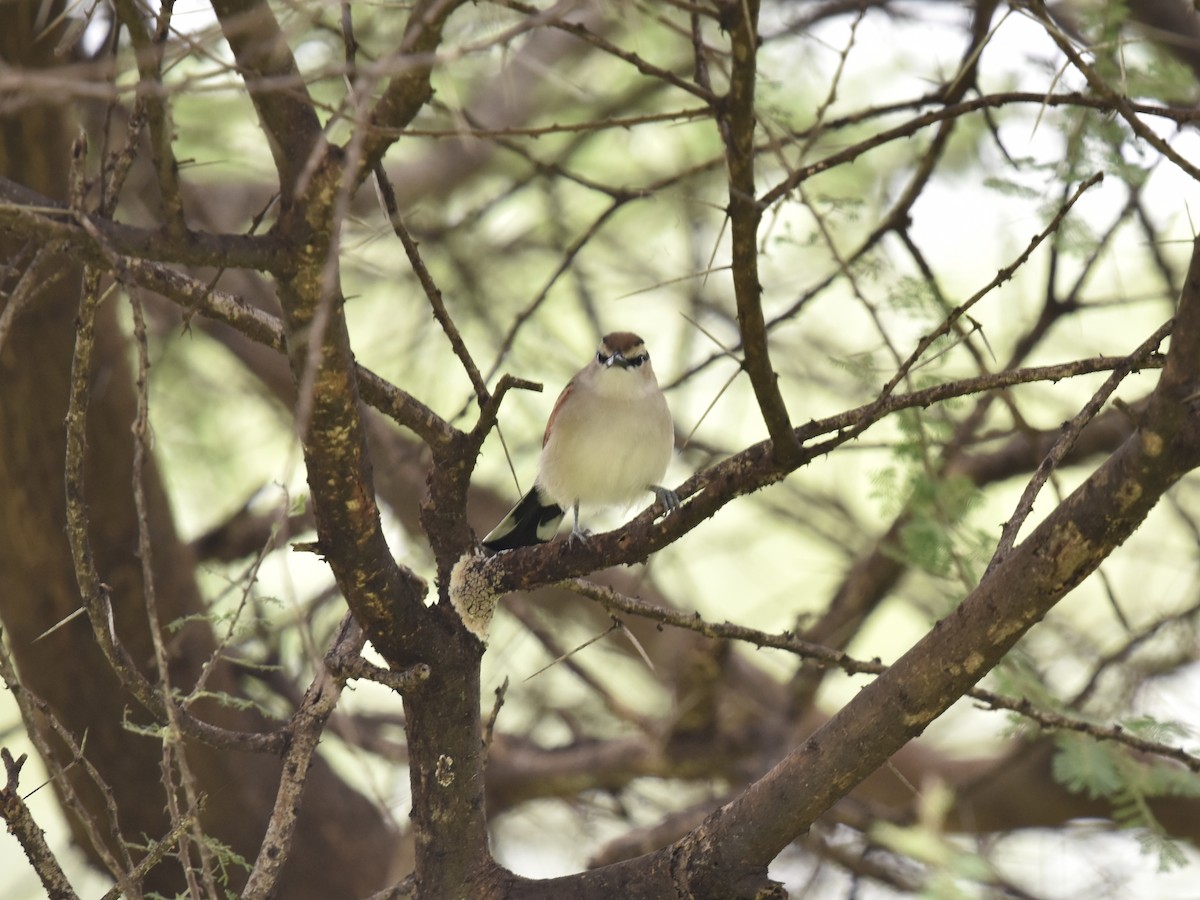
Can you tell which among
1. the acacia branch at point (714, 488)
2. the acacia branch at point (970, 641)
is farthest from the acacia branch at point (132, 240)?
the acacia branch at point (970, 641)

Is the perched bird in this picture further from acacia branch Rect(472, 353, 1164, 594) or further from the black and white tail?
acacia branch Rect(472, 353, 1164, 594)

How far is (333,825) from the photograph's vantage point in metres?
5.93

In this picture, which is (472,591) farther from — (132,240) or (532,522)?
(532,522)

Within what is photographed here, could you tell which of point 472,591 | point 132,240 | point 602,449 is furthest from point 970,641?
point 602,449

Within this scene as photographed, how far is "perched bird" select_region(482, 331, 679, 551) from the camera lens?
4602mm

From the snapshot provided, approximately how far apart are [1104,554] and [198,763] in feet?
12.6

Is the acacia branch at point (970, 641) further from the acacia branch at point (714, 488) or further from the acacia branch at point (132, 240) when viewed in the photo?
the acacia branch at point (132, 240)

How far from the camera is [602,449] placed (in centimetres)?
459

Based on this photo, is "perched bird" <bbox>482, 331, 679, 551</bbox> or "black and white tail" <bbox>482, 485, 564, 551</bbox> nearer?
"perched bird" <bbox>482, 331, 679, 551</bbox>

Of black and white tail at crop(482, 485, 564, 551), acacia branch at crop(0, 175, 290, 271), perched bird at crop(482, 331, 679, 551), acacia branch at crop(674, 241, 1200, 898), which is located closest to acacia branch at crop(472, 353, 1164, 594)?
acacia branch at crop(674, 241, 1200, 898)

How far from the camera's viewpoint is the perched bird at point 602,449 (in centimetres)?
460

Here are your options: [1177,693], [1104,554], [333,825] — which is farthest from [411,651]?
[1177,693]

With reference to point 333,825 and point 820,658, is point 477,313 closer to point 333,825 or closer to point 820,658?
point 333,825

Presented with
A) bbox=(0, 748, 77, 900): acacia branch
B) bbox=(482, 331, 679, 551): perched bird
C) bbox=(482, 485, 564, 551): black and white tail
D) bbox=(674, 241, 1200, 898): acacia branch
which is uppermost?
bbox=(482, 331, 679, 551): perched bird
